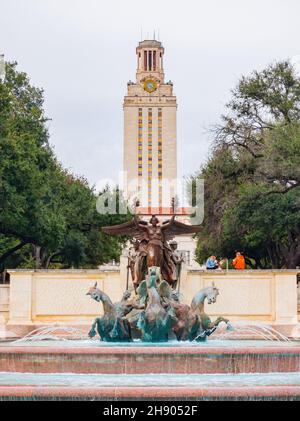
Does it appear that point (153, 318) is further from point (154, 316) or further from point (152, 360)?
point (152, 360)

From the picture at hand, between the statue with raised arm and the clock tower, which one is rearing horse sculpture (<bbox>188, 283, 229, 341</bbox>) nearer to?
the statue with raised arm

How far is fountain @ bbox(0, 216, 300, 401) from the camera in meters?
12.4

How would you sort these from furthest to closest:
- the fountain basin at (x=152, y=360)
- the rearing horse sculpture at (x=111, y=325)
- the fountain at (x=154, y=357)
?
the rearing horse sculpture at (x=111, y=325) < the fountain basin at (x=152, y=360) < the fountain at (x=154, y=357)

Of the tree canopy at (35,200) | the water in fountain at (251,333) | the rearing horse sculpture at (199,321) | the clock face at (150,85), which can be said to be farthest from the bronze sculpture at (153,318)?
the clock face at (150,85)

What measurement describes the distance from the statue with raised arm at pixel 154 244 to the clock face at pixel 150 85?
13294 cm

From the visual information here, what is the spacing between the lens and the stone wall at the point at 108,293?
108 feet

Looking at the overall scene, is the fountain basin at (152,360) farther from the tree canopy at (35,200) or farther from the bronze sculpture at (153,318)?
the tree canopy at (35,200)

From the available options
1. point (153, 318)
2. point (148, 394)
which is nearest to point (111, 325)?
point (153, 318)

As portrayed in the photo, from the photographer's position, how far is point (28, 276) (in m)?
33.2

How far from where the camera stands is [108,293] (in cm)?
3284
